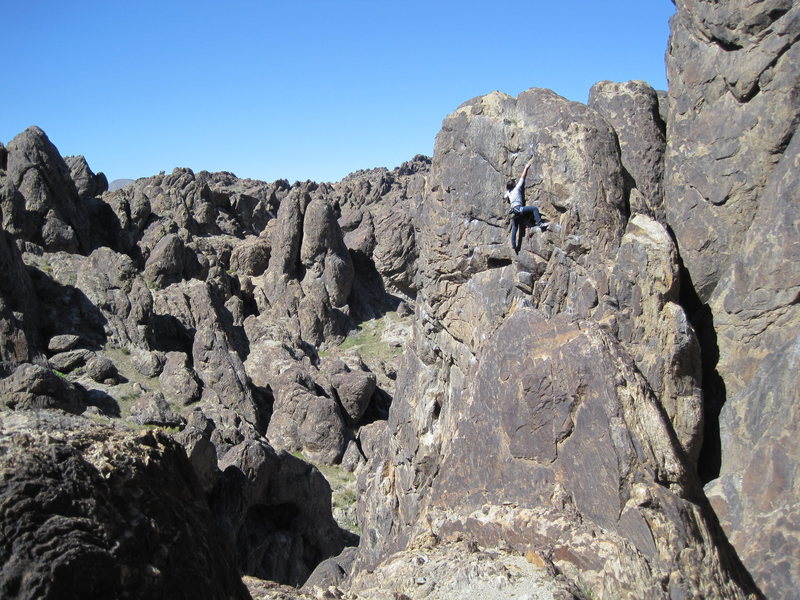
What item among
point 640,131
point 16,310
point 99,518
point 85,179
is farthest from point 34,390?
point 85,179

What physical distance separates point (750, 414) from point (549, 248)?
15.8 ft

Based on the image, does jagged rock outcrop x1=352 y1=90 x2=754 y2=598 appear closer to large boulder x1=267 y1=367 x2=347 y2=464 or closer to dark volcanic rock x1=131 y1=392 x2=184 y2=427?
dark volcanic rock x1=131 y1=392 x2=184 y2=427

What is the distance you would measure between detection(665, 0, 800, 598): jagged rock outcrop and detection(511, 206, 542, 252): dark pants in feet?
8.72

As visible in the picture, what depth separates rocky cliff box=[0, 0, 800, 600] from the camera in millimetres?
4934

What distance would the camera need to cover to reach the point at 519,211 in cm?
1408

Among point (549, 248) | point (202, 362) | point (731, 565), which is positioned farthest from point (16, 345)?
point (731, 565)

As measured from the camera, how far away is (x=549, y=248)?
1409 centimetres

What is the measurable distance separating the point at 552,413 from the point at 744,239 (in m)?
5.89

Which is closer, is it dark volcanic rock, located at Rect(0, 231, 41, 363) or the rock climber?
the rock climber

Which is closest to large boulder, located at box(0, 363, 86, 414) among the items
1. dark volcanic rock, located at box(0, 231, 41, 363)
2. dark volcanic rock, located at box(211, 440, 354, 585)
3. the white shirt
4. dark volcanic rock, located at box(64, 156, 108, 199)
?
dark volcanic rock, located at box(0, 231, 41, 363)

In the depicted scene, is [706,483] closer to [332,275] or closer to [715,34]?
[715,34]

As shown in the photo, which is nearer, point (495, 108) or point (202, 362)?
point (495, 108)

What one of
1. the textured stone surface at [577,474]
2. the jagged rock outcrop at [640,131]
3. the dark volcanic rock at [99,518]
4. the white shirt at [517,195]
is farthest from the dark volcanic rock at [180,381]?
the dark volcanic rock at [99,518]

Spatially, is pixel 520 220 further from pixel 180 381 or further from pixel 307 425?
pixel 180 381
